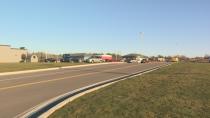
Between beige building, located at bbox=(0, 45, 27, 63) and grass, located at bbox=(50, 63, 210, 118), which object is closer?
grass, located at bbox=(50, 63, 210, 118)

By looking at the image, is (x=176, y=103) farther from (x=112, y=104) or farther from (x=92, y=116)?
(x=92, y=116)

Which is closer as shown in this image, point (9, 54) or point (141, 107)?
point (141, 107)

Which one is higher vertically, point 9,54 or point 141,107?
point 9,54

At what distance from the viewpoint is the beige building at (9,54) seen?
66.8 m

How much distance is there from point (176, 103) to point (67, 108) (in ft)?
11.6

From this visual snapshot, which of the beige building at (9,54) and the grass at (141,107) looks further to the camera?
the beige building at (9,54)

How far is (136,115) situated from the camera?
24.6 ft

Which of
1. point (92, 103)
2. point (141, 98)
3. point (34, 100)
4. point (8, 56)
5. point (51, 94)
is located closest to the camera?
point (92, 103)

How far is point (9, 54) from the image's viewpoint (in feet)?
228

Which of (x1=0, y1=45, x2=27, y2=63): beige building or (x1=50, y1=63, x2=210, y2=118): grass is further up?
(x1=0, y1=45, x2=27, y2=63): beige building

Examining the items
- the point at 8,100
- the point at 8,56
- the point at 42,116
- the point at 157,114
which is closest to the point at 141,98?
the point at 157,114

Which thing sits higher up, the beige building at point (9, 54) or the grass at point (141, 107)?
the beige building at point (9, 54)

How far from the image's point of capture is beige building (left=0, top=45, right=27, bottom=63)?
66.8 meters

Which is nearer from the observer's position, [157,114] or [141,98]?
[157,114]
